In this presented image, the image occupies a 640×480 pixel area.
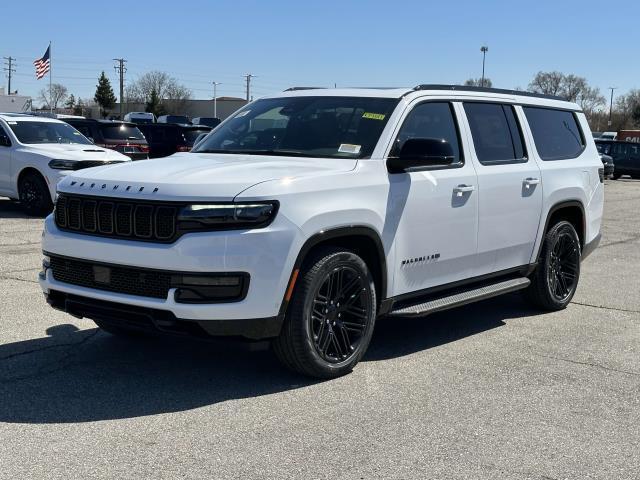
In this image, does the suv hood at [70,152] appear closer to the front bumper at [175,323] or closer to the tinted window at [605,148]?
the front bumper at [175,323]

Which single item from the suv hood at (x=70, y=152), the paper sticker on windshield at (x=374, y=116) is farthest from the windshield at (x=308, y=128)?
the suv hood at (x=70, y=152)

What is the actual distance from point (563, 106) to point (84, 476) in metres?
5.85

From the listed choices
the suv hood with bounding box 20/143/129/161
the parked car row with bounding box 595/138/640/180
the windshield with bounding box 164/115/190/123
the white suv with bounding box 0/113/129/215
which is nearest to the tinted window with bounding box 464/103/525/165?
the white suv with bounding box 0/113/129/215

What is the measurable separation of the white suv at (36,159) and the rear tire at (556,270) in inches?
348

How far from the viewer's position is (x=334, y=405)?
186 inches

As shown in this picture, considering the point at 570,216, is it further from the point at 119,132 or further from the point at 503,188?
the point at 119,132

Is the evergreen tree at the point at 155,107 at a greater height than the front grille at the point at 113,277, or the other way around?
the evergreen tree at the point at 155,107

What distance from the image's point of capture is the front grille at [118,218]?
4.64 m

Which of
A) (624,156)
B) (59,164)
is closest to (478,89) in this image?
(59,164)

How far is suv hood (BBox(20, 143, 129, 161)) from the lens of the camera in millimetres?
14016

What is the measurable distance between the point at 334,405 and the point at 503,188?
2.57m

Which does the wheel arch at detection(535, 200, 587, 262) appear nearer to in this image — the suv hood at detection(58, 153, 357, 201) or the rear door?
the rear door

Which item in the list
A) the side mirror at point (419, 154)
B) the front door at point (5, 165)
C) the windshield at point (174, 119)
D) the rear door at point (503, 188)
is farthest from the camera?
the windshield at point (174, 119)

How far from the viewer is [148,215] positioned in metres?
4.69
